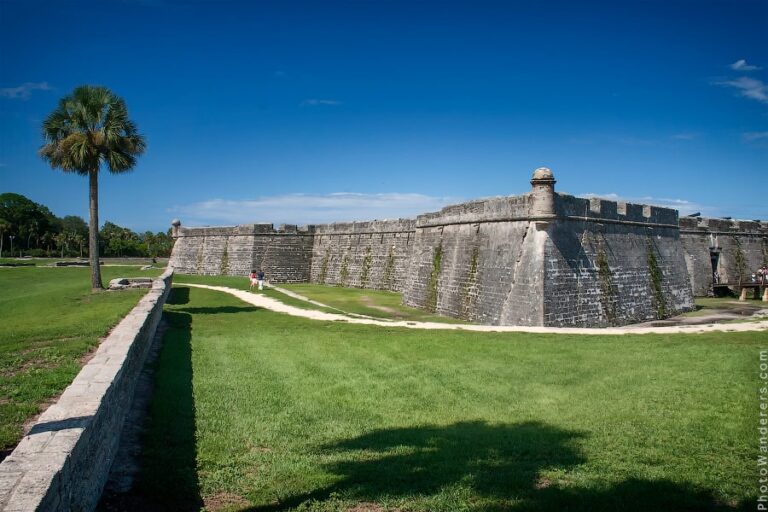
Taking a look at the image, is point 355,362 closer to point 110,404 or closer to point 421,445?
point 421,445

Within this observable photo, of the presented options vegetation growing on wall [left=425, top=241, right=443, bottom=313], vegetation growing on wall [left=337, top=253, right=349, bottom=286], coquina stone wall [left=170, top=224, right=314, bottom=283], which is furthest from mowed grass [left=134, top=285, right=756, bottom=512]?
coquina stone wall [left=170, top=224, right=314, bottom=283]

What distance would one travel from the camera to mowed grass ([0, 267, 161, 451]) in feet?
19.8

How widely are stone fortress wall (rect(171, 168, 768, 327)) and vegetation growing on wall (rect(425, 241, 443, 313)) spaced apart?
5cm

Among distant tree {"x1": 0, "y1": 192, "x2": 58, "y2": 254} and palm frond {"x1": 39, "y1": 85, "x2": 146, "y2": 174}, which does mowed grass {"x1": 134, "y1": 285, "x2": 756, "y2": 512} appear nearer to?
palm frond {"x1": 39, "y1": 85, "x2": 146, "y2": 174}

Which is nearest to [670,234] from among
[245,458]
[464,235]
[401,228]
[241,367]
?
[464,235]

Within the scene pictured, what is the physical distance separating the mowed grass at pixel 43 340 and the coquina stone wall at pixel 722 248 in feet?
87.9

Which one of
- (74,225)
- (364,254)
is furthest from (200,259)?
(74,225)

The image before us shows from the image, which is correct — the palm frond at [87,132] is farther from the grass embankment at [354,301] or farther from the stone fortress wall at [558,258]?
the stone fortress wall at [558,258]

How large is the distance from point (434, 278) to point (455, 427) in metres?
15.1

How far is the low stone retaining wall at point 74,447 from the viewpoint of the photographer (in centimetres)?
314

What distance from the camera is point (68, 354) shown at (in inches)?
331

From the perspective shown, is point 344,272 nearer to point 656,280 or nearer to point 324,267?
point 324,267

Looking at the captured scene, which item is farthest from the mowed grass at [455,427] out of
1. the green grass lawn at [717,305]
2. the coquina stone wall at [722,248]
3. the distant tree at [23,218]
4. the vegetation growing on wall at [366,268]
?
the distant tree at [23,218]

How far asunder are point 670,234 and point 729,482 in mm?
19353
